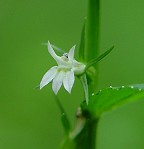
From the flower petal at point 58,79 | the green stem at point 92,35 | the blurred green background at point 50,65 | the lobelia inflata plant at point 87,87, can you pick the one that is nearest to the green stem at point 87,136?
the lobelia inflata plant at point 87,87

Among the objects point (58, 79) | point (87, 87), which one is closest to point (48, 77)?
point (58, 79)

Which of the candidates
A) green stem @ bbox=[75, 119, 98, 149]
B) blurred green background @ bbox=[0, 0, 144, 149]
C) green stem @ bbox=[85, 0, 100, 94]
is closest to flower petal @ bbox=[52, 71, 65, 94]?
green stem @ bbox=[85, 0, 100, 94]

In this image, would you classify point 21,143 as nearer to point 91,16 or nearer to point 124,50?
point 124,50

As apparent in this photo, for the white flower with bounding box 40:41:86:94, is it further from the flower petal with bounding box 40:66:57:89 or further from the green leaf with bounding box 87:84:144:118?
the green leaf with bounding box 87:84:144:118

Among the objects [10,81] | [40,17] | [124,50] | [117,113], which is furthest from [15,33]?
[117,113]

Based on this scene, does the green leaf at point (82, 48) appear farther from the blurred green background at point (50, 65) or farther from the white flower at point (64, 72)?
the blurred green background at point (50, 65)

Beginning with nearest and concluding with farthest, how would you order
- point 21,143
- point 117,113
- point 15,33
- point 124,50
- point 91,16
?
point 91,16, point 21,143, point 117,113, point 124,50, point 15,33
